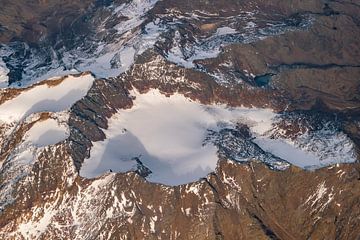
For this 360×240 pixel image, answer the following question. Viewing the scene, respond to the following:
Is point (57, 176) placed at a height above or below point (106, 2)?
above

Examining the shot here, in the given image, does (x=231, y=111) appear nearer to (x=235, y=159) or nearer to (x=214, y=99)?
(x=214, y=99)

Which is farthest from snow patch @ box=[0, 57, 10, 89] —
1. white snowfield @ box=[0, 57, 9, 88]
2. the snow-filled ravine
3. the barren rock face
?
the snow-filled ravine

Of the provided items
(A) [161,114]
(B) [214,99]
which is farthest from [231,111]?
(A) [161,114]

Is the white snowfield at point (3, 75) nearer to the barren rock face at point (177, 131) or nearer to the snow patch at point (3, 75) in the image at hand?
the snow patch at point (3, 75)

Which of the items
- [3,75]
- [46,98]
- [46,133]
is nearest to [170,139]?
[46,133]

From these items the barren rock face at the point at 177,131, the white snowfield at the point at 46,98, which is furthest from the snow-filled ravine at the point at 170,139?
the white snowfield at the point at 46,98

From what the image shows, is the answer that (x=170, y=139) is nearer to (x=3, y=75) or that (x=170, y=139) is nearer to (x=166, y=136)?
(x=166, y=136)
